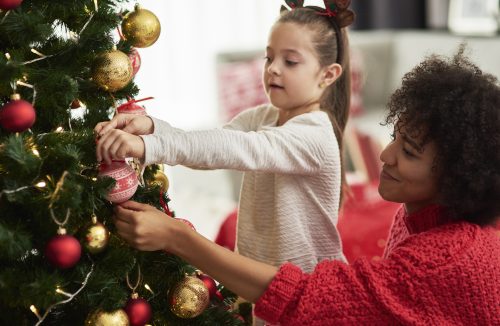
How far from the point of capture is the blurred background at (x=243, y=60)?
11.5ft

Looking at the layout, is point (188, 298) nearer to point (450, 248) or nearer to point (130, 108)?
point (130, 108)

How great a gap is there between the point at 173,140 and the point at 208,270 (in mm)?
245

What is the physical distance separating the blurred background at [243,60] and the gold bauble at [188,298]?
7.00ft

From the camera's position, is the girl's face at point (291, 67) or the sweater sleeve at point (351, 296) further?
the girl's face at point (291, 67)

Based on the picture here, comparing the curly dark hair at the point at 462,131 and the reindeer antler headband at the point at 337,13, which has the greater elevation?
the reindeer antler headband at the point at 337,13

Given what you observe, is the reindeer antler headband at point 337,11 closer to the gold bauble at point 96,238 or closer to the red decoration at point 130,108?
the red decoration at point 130,108

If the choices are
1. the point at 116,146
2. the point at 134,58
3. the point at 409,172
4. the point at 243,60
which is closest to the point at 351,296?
the point at 409,172

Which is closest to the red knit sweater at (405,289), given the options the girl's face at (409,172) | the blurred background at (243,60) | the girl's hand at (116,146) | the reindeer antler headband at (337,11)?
the girl's face at (409,172)

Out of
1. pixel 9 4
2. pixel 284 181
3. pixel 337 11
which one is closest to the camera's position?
pixel 9 4

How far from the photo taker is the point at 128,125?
113 cm

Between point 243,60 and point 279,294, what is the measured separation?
9.13 feet

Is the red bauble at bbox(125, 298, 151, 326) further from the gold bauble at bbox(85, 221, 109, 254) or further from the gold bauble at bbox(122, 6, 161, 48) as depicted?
the gold bauble at bbox(122, 6, 161, 48)

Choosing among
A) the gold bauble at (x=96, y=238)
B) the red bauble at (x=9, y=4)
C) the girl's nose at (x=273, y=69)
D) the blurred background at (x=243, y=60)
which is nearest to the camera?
the red bauble at (x=9, y=4)

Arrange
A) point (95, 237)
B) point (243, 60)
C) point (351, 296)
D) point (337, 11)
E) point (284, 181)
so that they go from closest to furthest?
point (95, 237) → point (351, 296) → point (284, 181) → point (337, 11) → point (243, 60)
